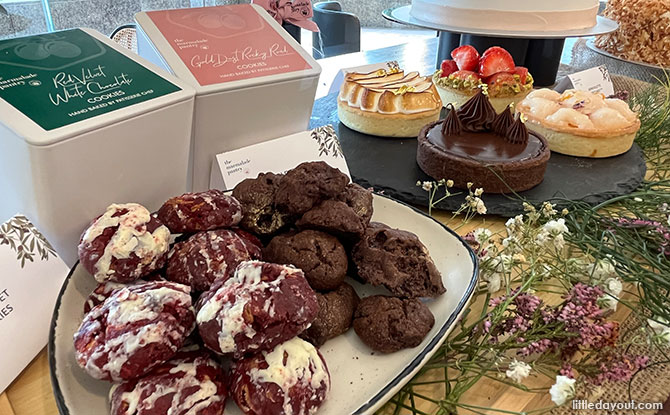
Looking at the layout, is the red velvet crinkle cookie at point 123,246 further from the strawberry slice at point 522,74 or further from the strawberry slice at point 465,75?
the strawberry slice at point 522,74

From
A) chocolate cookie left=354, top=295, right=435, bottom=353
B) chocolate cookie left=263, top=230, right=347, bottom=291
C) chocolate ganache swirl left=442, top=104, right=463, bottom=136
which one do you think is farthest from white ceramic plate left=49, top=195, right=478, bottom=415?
chocolate ganache swirl left=442, top=104, right=463, bottom=136

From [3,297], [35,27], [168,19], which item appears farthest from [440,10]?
[35,27]

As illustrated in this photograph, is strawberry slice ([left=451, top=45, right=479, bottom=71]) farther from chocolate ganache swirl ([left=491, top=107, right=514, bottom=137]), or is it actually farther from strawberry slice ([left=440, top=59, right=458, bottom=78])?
chocolate ganache swirl ([left=491, top=107, right=514, bottom=137])

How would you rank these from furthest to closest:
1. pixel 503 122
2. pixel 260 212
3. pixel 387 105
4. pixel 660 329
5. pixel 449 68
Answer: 1. pixel 449 68
2. pixel 387 105
3. pixel 503 122
4. pixel 260 212
5. pixel 660 329

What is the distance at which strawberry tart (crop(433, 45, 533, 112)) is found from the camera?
237cm

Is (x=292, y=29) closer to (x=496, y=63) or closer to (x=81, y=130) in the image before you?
(x=496, y=63)

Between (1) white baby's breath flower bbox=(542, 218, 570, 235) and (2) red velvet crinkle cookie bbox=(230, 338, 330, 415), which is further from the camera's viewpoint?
(1) white baby's breath flower bbox=(542, 218, 570, 235)

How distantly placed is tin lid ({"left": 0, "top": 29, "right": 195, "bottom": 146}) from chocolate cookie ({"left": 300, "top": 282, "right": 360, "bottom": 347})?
539 millimetres

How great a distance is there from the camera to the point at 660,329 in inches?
36.1

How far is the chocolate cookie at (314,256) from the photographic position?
40.3 inches

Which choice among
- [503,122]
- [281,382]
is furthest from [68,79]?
[503,122]

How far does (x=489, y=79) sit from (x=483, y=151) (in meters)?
0.79

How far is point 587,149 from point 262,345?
165 centimetres

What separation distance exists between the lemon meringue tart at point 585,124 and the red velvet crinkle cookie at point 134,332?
64.7 inches
